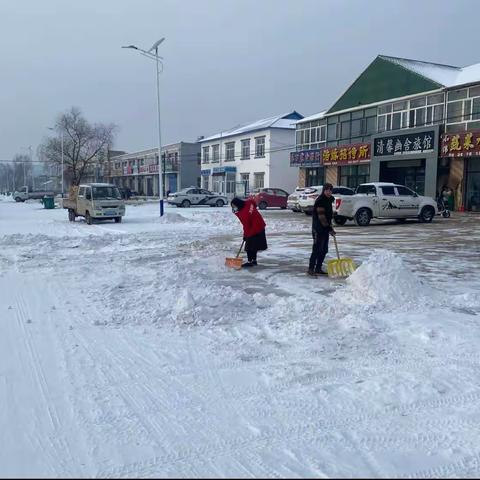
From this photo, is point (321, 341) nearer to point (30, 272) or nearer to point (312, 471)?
point (312, 471)

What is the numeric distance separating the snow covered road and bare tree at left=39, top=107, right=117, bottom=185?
5969cm

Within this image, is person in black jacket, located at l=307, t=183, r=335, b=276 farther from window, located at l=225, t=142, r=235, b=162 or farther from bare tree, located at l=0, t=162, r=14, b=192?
bare tree, located at l=0, t=162, r=14, b=192

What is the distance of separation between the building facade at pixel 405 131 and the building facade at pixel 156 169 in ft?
99.5

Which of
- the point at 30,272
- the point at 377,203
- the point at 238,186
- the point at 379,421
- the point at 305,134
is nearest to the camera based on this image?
the point at 379,421

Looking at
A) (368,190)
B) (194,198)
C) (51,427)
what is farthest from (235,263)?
(194,198)

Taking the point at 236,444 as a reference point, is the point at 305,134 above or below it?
above

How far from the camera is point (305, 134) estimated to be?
4391cm

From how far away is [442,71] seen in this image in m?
33.1

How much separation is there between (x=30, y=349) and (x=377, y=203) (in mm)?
17279

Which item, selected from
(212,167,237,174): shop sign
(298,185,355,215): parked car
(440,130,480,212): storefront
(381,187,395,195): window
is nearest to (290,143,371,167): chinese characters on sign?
(440,130,480,212): storefront

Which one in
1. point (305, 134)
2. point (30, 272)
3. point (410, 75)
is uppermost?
point (410, 75)

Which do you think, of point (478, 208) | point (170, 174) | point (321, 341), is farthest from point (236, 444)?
point (170, 174)

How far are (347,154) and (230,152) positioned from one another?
2336 cm

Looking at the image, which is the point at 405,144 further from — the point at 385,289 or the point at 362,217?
the point at 385,289
